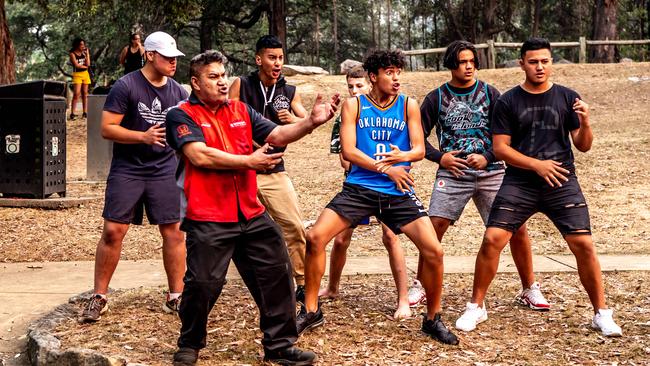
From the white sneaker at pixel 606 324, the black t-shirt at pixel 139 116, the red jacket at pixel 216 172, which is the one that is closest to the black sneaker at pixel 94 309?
the black t-shirt at pixel 139 116

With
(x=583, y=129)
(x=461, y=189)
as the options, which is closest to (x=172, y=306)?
(x=461, y=189)

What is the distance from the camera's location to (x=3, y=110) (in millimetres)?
11477

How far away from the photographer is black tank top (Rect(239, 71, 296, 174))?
22.2 ft

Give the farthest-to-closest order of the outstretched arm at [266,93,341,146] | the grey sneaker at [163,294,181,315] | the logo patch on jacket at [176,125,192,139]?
the grey sneaker at [163,294,181,315] → the logo patch on jacket at [176,125,192,139] → the outstretched arm at [266,93,341,146]

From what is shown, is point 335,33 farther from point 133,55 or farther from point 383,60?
point 383,60

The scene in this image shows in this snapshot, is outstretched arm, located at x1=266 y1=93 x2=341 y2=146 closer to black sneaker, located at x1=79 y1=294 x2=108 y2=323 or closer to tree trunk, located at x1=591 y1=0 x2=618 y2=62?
black sneaker, located at x1=79 y1=294 x2=108 y2=323

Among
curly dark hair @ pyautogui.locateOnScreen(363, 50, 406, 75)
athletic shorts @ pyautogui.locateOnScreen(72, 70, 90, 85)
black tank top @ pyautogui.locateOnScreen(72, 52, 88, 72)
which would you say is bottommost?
curly dark hair @ pyautogui.locateOnScreen(363, 50, 406, 75)

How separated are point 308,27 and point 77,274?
43.6 m

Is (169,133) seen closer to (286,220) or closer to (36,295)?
(286,220)

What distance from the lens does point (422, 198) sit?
1204 centimetres

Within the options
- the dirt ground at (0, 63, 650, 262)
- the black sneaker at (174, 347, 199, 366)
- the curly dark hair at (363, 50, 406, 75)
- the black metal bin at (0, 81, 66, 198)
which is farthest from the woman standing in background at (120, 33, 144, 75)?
the black sneaker at (174, 347, 199, 366)

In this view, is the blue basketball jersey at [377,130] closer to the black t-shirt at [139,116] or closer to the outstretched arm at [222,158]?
the outstretched arm at [222,158]

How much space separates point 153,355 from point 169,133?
1.31 meters

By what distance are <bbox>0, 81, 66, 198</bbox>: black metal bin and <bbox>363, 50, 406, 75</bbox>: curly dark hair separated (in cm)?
635
